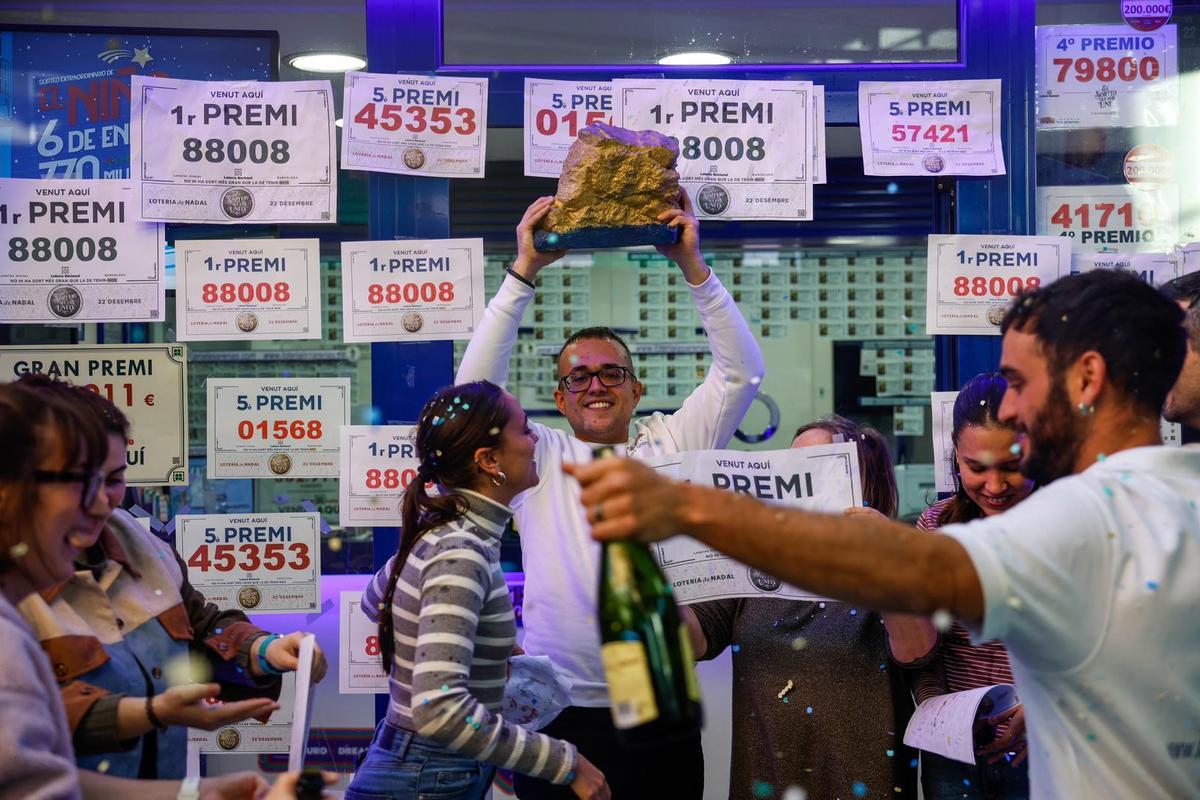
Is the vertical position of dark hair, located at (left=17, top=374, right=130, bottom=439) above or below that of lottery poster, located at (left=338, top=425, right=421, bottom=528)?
above

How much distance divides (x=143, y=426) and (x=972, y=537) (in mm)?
2887

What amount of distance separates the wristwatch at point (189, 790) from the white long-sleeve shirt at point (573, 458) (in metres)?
1.22

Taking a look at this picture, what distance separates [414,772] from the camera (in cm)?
235

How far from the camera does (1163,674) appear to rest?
5.11 feet

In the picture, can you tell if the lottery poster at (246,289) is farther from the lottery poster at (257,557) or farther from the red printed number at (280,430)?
the lottery poster at (257,557)

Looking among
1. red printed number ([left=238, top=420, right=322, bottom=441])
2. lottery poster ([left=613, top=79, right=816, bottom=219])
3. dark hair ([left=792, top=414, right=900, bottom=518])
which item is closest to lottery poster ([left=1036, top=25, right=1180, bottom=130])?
lottery poster ([left=613, top=79, right=816, bottom=219])

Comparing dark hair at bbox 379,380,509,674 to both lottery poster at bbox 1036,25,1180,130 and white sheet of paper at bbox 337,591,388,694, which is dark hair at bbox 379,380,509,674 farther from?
lottery poster at bbox 1036,25,1180,130

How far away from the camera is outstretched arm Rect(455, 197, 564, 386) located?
3.10 meters

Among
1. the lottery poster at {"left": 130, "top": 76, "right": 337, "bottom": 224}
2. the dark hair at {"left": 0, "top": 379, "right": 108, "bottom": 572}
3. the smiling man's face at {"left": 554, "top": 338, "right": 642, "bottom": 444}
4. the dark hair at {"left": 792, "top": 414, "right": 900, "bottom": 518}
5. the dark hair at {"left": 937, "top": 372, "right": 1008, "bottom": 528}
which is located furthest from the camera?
the lottery poster at {"left": 130, "top": 76, "right": 337, "bottom": 224}

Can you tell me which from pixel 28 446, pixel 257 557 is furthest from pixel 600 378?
pixel 28 446

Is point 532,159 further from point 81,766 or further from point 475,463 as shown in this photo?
point 81,766

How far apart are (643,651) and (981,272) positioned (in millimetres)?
2652

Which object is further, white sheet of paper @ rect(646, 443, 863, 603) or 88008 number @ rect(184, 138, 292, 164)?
88008 number @ rect(184, 138, 292, 164)

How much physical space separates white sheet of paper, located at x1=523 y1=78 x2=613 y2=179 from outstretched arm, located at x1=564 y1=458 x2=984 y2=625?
7.91ft
